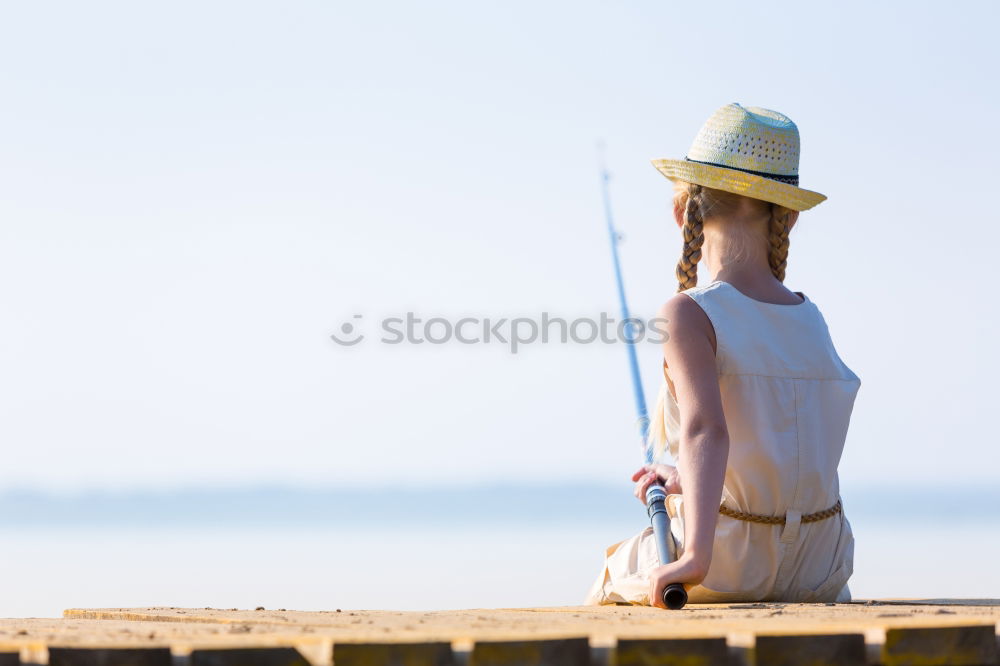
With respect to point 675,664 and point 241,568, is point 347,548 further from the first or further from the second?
point 675,664

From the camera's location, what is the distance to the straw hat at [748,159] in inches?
145

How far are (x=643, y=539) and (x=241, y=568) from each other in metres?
8.46

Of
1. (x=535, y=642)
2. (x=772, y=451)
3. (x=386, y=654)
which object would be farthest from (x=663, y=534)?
(x=386, y=654)

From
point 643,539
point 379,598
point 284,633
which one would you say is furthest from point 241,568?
point 284,633

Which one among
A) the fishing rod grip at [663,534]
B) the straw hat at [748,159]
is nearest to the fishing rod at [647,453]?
the fishing rod grip at [663,534]

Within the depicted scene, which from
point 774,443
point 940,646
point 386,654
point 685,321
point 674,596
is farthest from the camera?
point 774,443

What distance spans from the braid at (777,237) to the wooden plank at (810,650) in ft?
4.54

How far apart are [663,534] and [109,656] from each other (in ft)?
4.88

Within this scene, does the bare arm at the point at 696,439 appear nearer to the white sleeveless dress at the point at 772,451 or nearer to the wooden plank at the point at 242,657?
the white sleeveless dress at the point at 772,451

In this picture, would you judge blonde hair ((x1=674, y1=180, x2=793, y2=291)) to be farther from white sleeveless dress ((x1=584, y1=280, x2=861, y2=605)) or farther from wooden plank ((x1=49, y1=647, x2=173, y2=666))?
wooden plank ((x1=49, y1=647, x2=173, y2=666))

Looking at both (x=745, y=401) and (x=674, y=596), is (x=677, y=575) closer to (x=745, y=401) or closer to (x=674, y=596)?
(x=674, y=596)

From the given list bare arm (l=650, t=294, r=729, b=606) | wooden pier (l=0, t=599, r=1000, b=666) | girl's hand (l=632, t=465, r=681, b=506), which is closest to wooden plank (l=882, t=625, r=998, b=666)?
wooden pier (l=0, t=599, r=1000, b=666)

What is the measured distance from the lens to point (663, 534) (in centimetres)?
354

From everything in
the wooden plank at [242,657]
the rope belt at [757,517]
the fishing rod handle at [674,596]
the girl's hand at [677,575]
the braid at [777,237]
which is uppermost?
the braid at [777,237]
